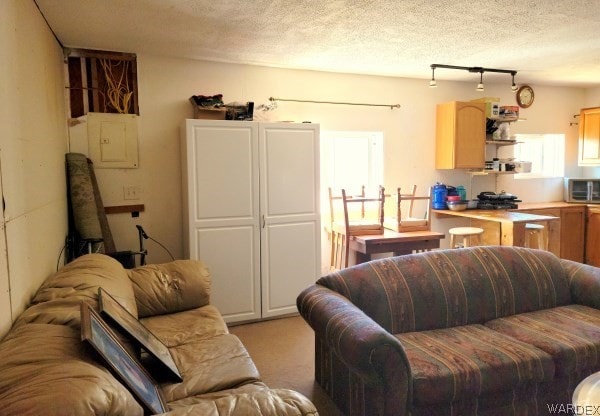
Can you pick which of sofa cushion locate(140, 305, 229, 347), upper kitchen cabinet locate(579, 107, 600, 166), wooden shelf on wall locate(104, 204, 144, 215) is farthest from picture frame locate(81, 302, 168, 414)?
upper kitchen cabinet locate(579, 107, 600, 166)

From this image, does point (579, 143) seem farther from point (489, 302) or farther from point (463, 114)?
point (489, 302)

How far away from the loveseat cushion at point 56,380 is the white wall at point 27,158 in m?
0.41

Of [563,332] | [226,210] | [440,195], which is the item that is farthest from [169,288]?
[440,195]

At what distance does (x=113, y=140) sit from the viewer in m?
3.71

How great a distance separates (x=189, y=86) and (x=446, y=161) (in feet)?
9.96

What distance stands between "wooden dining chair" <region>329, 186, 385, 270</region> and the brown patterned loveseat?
1.45m

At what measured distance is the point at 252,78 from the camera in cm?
419

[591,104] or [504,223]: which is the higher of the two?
[591,104]

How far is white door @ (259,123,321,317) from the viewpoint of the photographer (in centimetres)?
373

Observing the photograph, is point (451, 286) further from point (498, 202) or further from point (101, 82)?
point (101, 82)

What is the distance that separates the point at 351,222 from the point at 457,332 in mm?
2017

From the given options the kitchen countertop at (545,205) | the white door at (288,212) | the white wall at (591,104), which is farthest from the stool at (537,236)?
the white door at (288,212)

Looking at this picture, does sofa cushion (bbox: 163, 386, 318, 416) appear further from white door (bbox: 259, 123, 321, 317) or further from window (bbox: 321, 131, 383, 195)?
window (bbox: 321, 131, 383, 195)

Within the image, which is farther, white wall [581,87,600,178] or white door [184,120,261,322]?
white wall [581,87,600,178]
